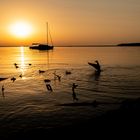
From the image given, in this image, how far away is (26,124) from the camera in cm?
2014

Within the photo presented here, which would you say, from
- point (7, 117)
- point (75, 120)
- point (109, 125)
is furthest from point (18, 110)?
point (109, 125)

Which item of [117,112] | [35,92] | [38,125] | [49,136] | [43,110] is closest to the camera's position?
[49,136]

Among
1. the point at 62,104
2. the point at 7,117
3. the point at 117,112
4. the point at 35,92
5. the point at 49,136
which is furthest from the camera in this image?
the point at 35,92

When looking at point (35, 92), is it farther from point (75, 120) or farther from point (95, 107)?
point (75, 120)

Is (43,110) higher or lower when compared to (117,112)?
lower

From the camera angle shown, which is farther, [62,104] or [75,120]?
[62,104]

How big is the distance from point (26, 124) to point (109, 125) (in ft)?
24.0

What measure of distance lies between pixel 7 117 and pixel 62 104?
5953mm

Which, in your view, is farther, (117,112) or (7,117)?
(7,117)

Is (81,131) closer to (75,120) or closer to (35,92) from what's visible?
(75,120)

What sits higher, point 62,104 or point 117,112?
point 117,112

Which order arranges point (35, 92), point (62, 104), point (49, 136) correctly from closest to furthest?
1. point (49, 136)
2. point (62, 104)
3. point (35, 92)

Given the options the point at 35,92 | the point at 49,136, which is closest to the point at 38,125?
the point at 49,136

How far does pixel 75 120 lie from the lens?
20938 millimetres
